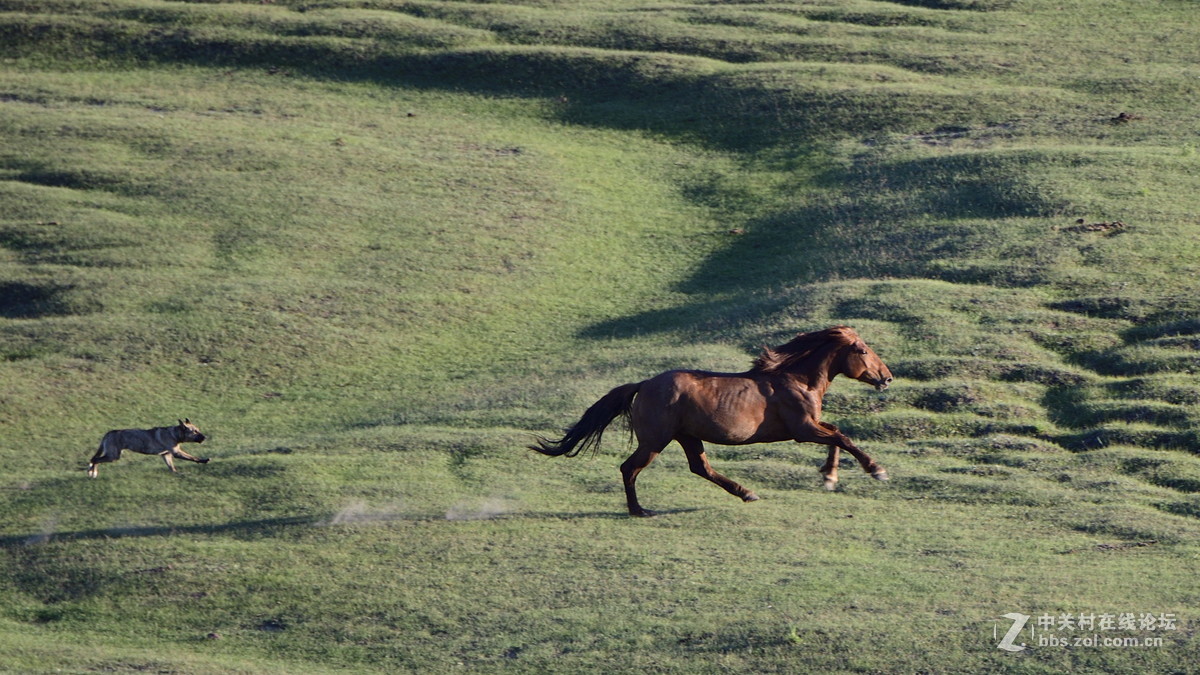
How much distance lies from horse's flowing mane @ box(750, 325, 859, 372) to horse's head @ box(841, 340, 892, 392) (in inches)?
4.2

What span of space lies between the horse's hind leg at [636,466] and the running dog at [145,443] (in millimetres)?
6285

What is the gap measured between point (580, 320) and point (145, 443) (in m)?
10.2

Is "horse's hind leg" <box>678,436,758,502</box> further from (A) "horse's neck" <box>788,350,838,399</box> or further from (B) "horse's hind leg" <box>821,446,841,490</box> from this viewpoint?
(A) "horse's neck" <box>788,350,838,399</box>

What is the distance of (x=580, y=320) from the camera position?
26453 millimetres

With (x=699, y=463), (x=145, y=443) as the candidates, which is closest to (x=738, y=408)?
(x=699, y=463)

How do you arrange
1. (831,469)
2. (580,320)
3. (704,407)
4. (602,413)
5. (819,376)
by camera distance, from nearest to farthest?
(704,407)
(602,413)
(819,376)
(831,469)
(580,320)

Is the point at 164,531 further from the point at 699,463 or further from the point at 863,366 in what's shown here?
the point at 863,366

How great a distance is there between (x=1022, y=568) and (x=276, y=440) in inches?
462

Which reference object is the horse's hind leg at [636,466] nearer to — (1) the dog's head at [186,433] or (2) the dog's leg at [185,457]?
(2) the dog's leg at [185,457]

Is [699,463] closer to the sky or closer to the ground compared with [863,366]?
closer to the ground

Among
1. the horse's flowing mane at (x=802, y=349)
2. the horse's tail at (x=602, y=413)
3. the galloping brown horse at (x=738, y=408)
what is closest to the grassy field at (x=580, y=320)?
the galloping brown horse at (x=738, y=408)

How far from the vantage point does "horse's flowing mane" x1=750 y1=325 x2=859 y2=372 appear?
52.4 feet

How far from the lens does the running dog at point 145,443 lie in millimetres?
18062

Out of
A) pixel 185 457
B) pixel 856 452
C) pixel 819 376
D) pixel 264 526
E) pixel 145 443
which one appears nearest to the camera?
pixel 856 452
